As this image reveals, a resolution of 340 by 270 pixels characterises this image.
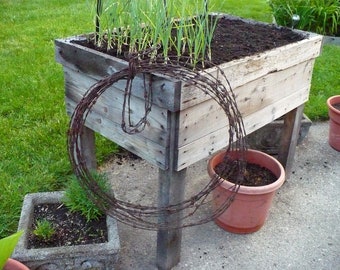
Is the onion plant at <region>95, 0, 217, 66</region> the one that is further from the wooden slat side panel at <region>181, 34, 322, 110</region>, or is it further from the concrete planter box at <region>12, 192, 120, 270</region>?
the concrete planter box at <region>12, 192, 120, 270</region>

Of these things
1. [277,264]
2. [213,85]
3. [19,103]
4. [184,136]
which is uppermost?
[213,85]

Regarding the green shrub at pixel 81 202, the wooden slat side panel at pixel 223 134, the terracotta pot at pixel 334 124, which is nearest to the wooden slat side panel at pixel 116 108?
the wooden slat side panel at pixel 223 134

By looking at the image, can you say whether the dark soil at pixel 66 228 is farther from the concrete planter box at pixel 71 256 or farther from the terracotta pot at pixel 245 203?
the terracotta pot at pixel 245 203

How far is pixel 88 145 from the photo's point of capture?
2.67 meters

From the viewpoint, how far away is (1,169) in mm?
2977

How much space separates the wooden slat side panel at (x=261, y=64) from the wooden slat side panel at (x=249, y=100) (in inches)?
1.6

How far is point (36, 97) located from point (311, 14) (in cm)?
303

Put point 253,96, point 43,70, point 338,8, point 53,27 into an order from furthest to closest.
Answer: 1. point 53,27
2. point 338,8
3. point 43,70
4. point 253,96

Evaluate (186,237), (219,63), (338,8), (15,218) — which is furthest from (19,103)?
(338,8)

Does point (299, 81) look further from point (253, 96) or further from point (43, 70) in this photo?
point (43, 70)

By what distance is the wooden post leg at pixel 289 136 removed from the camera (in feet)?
9.74

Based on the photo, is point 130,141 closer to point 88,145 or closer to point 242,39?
point 88,145

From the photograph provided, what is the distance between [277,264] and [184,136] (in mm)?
940

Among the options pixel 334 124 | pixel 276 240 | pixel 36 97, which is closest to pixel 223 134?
pixel 276 240
